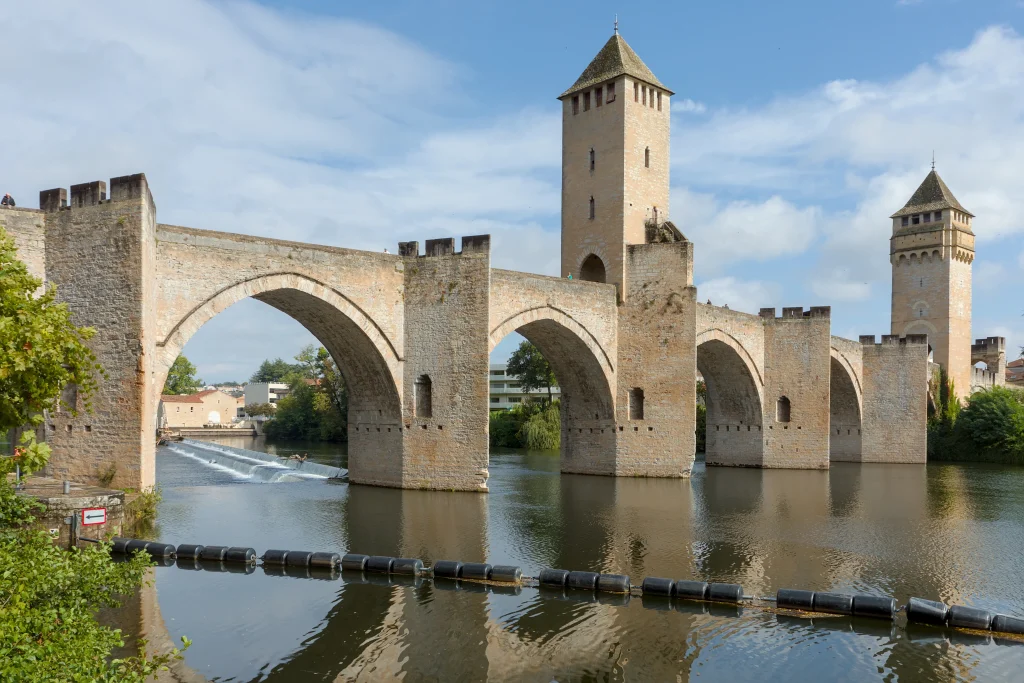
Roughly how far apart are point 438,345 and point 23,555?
1465 centimetres

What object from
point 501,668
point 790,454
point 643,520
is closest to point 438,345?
point 643,520

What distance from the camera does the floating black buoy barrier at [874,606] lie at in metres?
9.95

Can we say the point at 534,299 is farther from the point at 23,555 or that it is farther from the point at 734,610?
the point at 23,555

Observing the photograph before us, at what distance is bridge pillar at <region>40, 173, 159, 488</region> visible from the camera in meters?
15.0

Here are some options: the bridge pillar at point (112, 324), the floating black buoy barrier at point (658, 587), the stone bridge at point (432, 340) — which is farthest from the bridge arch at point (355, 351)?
the floating black buoy barrier at point (658, 587)

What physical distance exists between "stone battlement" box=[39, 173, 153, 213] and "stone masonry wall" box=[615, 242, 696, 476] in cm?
1426

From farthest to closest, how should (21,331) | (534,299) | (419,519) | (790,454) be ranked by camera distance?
(790,454)
(534,299)
(419,519)
(21,331)

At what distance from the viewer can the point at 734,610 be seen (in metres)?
10.3

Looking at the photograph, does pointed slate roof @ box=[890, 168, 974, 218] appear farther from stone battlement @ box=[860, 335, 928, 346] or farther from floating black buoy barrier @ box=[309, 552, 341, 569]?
floating black buoy barrier @ box=[309, 552, 341, 569]

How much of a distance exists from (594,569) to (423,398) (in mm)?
9437

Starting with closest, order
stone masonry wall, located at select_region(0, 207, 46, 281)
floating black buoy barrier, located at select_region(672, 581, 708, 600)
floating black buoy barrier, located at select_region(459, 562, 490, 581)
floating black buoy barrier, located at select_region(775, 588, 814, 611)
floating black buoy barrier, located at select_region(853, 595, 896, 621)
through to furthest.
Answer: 1. floating black buoy barrier, located at select_region(853, 595, 896, 621)
2. floating black buoy barrier, located at select_region(775, 588, 814, 611)
3. floating black buoy barrier, located at select_region(672, 581, 708, 600)
4. floating black buoy barrier, located at select_region(459, 562, 490, 581)
5. stone masonry wall, located at select_region(0, 207, 46, 281)

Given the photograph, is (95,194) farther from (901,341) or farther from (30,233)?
(901,341)

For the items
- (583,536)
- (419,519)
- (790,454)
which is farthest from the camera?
(790,454)

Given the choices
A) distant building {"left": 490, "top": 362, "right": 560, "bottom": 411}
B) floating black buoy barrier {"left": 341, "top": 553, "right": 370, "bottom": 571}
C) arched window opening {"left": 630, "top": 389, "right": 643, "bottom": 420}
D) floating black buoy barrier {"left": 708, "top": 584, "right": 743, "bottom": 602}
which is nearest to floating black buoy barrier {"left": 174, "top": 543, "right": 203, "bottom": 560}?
floating black buoy barrier {"left": 341, "top": 553, "right": 370, "bottom": 571}
